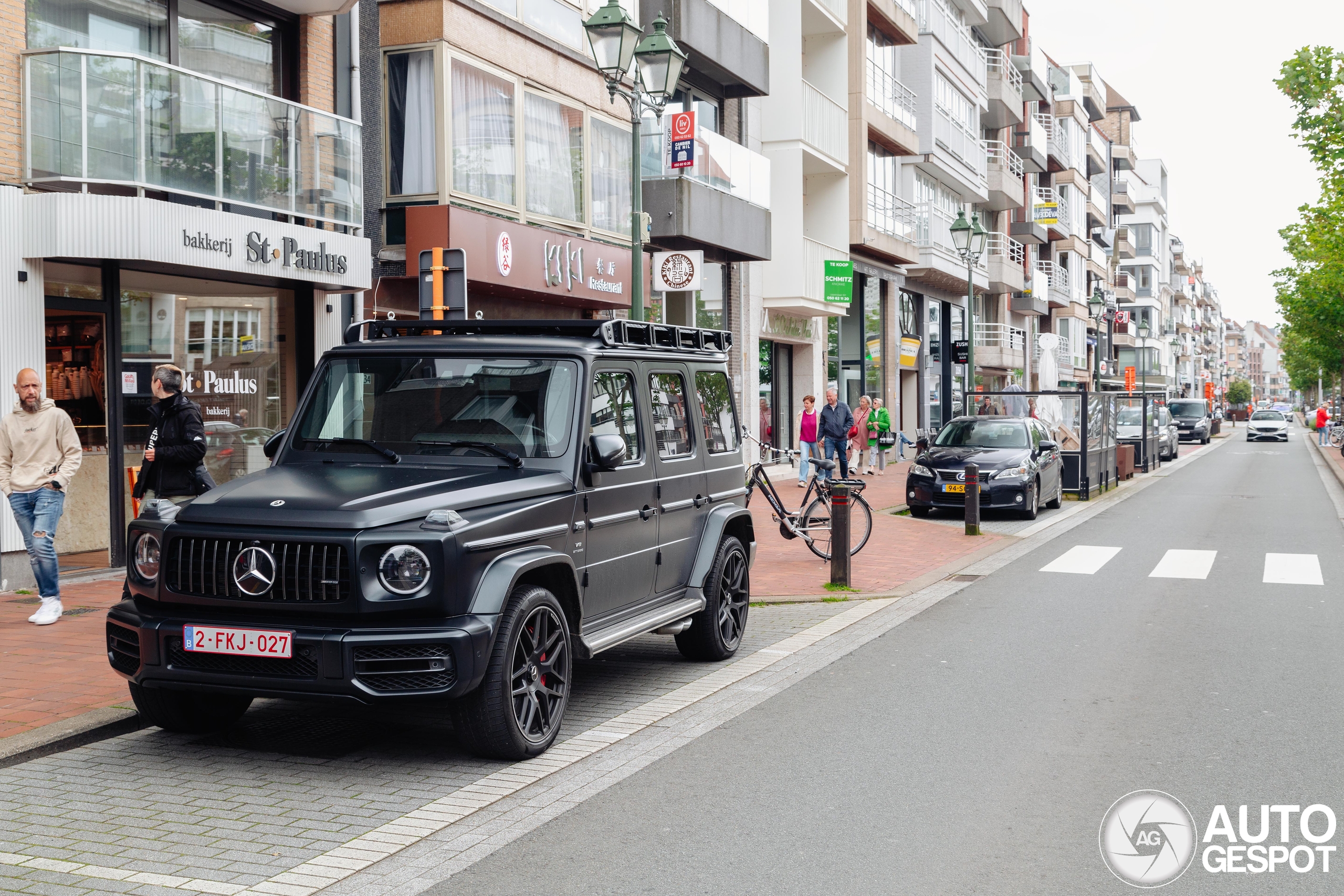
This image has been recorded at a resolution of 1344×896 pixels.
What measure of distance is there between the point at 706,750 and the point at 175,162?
29.5ft

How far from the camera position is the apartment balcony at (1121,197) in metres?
90.6

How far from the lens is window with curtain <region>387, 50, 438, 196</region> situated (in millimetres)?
16328

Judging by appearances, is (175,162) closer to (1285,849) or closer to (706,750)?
(706,750)

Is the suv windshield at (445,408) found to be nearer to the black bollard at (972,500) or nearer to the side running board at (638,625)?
the side running board at (638,625)

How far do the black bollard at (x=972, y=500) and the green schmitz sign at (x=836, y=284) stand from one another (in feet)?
43.6

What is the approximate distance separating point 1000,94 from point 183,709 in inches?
1776

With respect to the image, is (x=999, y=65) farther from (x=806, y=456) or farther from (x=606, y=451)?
(x=606, y=451)

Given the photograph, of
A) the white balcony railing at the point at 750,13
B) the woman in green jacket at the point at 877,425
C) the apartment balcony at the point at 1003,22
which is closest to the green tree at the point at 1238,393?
the apartment balcony at the point at 1003,22

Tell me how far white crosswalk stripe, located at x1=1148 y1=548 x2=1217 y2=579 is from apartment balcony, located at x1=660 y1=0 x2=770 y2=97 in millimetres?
12496

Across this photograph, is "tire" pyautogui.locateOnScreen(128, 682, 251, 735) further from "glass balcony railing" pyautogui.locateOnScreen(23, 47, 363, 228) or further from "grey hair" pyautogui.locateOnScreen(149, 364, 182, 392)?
"glass balcony railing" pyautogui.locateOnScreen(23, 47, 363, 228)

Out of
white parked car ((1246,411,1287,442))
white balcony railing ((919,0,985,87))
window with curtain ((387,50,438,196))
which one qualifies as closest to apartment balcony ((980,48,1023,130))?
white balcony railing ((919,0,985,87))

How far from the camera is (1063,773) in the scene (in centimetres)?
573

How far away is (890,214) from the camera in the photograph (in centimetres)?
3484

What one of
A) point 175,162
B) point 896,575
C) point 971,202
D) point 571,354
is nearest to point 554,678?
point 571,354
